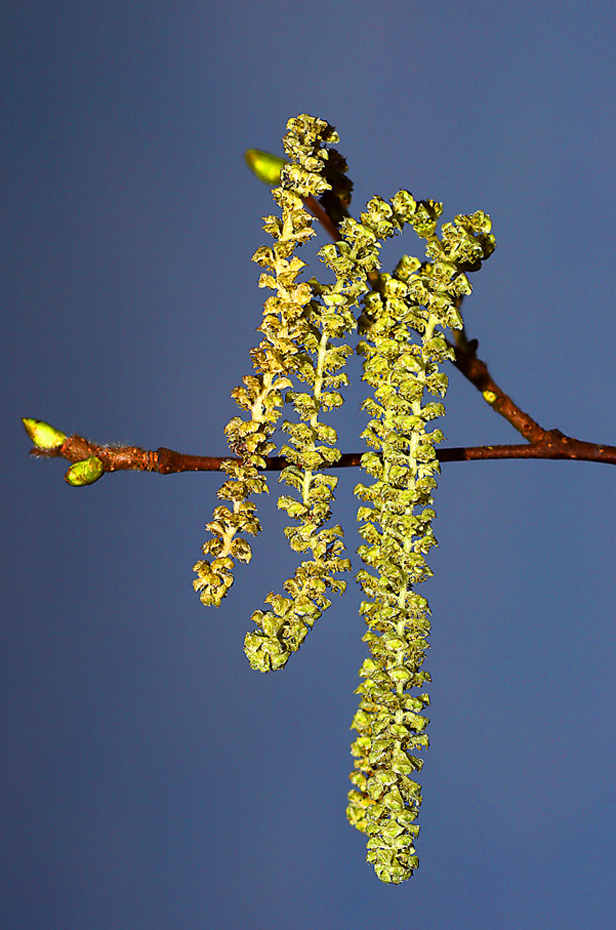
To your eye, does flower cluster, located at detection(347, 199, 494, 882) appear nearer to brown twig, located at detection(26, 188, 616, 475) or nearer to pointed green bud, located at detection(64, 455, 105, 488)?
brown twig, located at detection(26, 188, 616, 475)

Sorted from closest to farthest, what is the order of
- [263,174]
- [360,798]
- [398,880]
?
1. [398,880]
2. [360,798]
3. [263,174]

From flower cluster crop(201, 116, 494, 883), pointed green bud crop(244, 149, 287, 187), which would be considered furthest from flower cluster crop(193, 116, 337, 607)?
pointed green bud crop(244, 149, 287, 187)

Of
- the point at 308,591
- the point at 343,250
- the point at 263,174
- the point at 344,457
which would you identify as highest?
the point at 263,174

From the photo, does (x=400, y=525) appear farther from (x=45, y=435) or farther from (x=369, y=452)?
(x=45, y=435)

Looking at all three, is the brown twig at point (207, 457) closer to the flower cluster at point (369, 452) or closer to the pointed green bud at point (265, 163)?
the flower cluster at point (369, 452)

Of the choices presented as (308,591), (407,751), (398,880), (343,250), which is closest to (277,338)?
(343,250)

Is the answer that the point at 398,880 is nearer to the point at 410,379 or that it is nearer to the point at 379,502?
the point at 379,502
